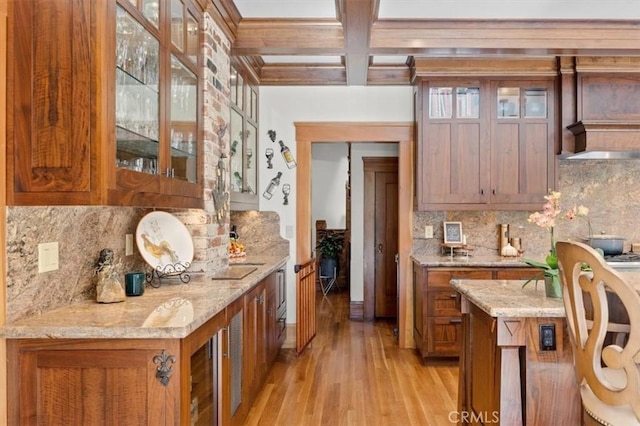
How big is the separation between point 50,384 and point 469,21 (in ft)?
10.9

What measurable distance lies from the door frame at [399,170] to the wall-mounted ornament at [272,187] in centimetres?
19

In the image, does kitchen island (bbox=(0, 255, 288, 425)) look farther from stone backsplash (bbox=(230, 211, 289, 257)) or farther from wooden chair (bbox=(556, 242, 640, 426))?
stone backsplash (bbox=(230, 211, 289, 257))

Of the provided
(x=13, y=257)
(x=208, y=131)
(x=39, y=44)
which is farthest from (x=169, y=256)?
(x=39, y=44)

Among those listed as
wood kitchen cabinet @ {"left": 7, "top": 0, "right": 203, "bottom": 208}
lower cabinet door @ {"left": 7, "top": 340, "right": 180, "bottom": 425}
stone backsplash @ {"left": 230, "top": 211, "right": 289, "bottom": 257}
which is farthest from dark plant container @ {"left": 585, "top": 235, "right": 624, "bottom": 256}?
wood kitchen cabinet @ {"left": 7, "top": 0, "right": 203, "bottom": 208}

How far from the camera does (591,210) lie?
4.66m

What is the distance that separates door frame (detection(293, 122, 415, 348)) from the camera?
461 centimetres

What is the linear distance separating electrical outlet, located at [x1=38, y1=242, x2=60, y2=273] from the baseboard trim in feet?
14.1

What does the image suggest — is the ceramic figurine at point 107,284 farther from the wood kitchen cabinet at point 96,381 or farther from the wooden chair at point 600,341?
the wooden chair at point 600,341

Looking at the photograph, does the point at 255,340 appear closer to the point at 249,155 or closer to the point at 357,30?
the point at 249,155

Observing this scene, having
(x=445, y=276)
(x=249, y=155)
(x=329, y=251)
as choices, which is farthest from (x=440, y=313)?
(x=329, y=251)

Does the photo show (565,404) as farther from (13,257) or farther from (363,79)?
(363,79)

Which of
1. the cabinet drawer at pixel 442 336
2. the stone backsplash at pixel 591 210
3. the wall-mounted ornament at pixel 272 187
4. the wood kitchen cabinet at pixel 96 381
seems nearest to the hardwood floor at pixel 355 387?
the cabinet drawer at pixel 442 336

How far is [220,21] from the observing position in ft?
A: 10.2

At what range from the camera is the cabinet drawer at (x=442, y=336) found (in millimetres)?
4074
